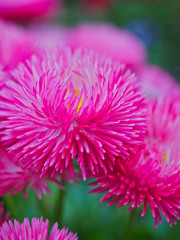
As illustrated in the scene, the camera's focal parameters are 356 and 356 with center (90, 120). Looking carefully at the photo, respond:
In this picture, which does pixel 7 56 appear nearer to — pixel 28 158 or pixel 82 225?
pixel 28 158

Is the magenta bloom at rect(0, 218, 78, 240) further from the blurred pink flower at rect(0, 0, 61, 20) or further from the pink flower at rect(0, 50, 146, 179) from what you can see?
the blurred pink flower at rect(0, 0, 61, 20)

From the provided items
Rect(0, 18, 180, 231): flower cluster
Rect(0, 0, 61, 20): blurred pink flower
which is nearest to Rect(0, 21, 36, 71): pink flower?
Rect(0, 18, 180, 231): flower cluster

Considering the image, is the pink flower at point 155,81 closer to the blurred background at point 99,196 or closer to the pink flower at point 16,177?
the blurred background at point 99,196

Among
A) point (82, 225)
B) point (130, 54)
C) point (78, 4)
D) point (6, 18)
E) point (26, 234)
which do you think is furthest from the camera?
point (78, 4)

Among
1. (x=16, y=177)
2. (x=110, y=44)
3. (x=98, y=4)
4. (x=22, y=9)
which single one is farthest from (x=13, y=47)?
(x=98, y=4)

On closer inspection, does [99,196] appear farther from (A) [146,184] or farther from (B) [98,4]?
(B) [98,4]

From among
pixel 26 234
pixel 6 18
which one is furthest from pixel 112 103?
pixel 6 18
